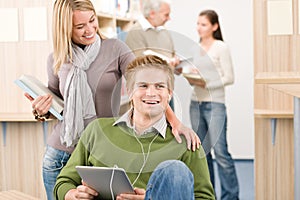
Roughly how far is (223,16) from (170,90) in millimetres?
3566

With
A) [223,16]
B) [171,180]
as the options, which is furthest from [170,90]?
[223,16]

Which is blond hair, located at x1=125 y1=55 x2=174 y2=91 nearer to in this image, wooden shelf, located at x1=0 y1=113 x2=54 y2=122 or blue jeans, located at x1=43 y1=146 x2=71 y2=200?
blue jeans, located at x1=43 y1=146 x2=71 y2=200

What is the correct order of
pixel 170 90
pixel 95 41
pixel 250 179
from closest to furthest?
1. pixel 170 90
2. pixel 95 41
3. pixel 250 179

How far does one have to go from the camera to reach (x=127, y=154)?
2107 millimetres

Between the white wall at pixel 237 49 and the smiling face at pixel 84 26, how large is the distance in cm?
324

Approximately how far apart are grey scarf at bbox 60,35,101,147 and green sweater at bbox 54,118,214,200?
0.87 feet

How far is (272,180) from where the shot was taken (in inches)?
126

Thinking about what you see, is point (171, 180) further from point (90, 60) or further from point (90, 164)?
point (90, 60)

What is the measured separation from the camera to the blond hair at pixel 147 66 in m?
2.06

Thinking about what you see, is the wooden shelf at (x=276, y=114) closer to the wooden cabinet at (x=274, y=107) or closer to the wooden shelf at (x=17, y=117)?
the wooden cabinet at (x=274, y=107)

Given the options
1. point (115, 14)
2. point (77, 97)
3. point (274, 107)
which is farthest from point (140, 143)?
point (115, 14)

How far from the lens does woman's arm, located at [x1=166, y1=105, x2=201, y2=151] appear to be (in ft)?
6.75

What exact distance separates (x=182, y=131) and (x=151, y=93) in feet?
0.55

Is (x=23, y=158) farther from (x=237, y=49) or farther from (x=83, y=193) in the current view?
(x=237, y=49)
